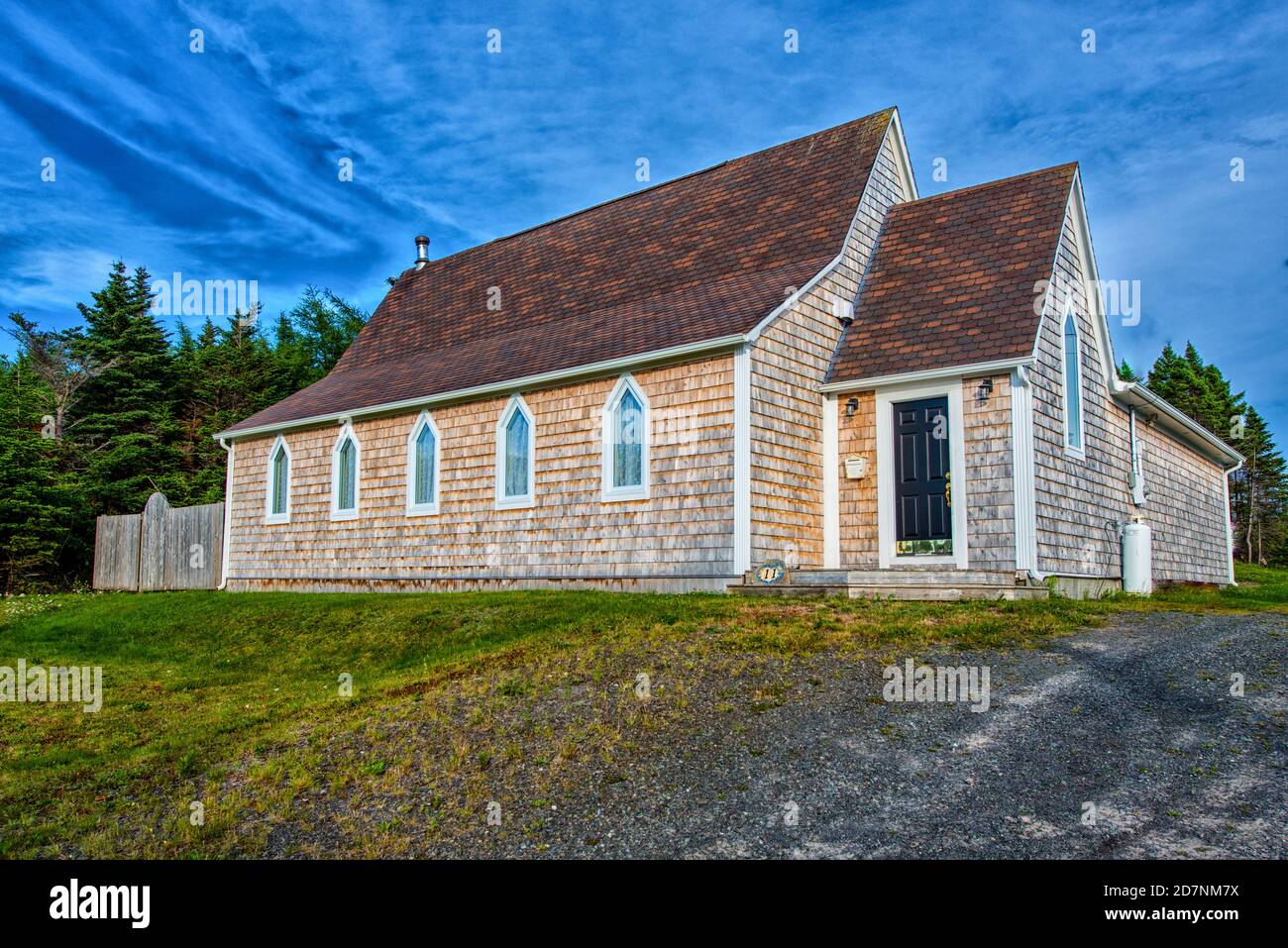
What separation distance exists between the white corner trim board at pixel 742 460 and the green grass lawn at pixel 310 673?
3.20 feet

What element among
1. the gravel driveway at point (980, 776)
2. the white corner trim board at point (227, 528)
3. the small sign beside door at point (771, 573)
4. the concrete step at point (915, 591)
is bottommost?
the gravel driveway at point (980, 776)

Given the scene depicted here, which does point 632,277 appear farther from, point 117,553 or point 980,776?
point 117,553

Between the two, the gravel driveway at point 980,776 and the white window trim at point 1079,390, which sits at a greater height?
the white window trim at point 1079,390

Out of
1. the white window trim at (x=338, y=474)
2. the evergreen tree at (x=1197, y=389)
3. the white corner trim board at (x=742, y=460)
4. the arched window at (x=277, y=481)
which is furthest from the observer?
the evergreen tree at (x=1197, y=389)

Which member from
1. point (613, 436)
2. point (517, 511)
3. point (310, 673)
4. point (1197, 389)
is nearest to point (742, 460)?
point (613, 436)

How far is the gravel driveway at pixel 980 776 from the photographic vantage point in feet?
18.9

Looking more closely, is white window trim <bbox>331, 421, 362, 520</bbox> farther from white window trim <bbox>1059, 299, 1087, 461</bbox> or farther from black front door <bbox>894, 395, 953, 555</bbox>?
white window trim <bbox>1059, 299, 1087, 461</bbox>

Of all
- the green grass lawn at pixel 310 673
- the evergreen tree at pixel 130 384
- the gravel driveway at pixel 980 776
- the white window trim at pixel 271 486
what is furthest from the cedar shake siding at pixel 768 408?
the evergreen tree at pixel 130 384

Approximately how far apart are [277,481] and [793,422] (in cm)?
1205

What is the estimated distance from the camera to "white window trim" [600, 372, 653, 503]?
48.6ft

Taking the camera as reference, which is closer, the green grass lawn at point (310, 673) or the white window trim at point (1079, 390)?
the green grass lawn at point (310, 673)

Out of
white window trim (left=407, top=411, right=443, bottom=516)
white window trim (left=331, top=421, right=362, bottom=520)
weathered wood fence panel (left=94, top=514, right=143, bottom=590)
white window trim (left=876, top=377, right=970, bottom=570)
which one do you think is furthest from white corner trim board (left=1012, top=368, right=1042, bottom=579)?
weathered wood fence panel (left=94, top=514, right=143, bottom=590)

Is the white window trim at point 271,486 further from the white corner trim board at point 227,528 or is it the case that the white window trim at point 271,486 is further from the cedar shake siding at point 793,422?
the cedar shake siding at point 793,422
